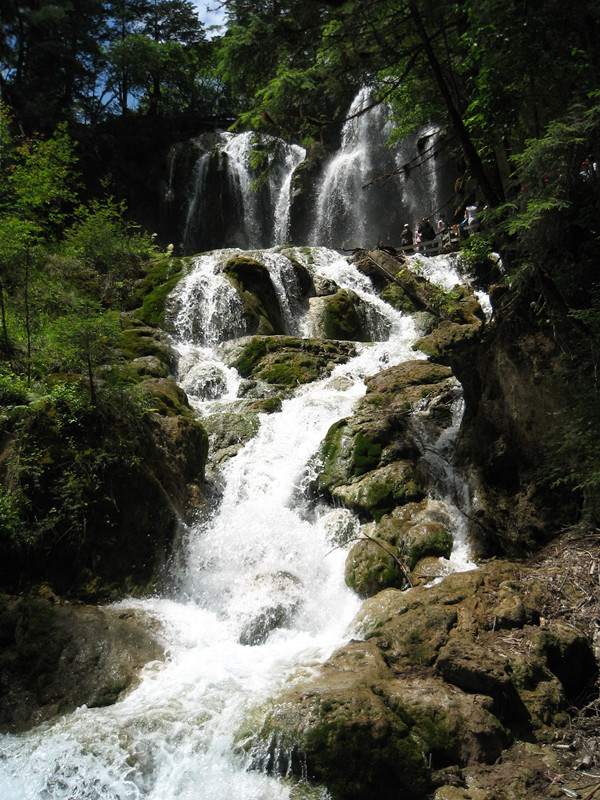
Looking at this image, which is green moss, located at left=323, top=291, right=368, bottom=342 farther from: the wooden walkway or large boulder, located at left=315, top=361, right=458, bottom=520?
large boulder, located at left=315, top=361, right=458, bottom=520

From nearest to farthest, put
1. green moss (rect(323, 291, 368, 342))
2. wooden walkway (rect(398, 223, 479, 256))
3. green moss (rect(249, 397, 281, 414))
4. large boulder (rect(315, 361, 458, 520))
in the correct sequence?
1. large boulder (rect(315, 361, 458, 520))
2. green moss (rect(249, 397, 281, 414))
3. green moss (rect(323, 291, 368, 342))
4. wooden walkway (rect(398, 223, 479, 256))

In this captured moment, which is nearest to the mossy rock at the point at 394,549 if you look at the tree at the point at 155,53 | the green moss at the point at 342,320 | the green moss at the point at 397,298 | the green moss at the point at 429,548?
the green moss at the point at 429,548

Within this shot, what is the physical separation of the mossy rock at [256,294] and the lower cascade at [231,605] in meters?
0.83

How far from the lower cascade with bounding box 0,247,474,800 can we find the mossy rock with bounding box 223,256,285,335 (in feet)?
2.73

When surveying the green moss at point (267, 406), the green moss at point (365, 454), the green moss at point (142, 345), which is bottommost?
the green moss at point (365, 454)

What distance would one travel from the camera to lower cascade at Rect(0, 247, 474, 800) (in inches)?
148

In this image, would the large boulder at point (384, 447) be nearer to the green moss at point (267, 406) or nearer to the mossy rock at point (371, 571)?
the mossy rock at point (371, 571)

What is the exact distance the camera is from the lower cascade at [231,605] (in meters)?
3.77

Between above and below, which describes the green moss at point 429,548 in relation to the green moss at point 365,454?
below

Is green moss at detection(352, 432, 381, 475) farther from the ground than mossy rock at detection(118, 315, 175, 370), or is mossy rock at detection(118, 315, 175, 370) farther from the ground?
mossy rock at detection(118, 315, 175, 370)

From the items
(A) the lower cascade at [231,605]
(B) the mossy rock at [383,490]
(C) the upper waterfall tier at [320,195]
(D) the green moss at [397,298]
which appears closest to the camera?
(A) the lower cascade at [231,605]

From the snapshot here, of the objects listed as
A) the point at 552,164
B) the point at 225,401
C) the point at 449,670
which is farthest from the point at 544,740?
the point at 225,401

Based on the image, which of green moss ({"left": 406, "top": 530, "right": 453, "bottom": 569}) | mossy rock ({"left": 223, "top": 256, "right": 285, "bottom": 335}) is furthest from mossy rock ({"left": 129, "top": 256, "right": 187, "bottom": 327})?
green moss ({"left": 406, "top": 530, "right": 453, "bottom": 569})

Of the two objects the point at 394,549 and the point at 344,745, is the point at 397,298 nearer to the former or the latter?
the point at 394,549
